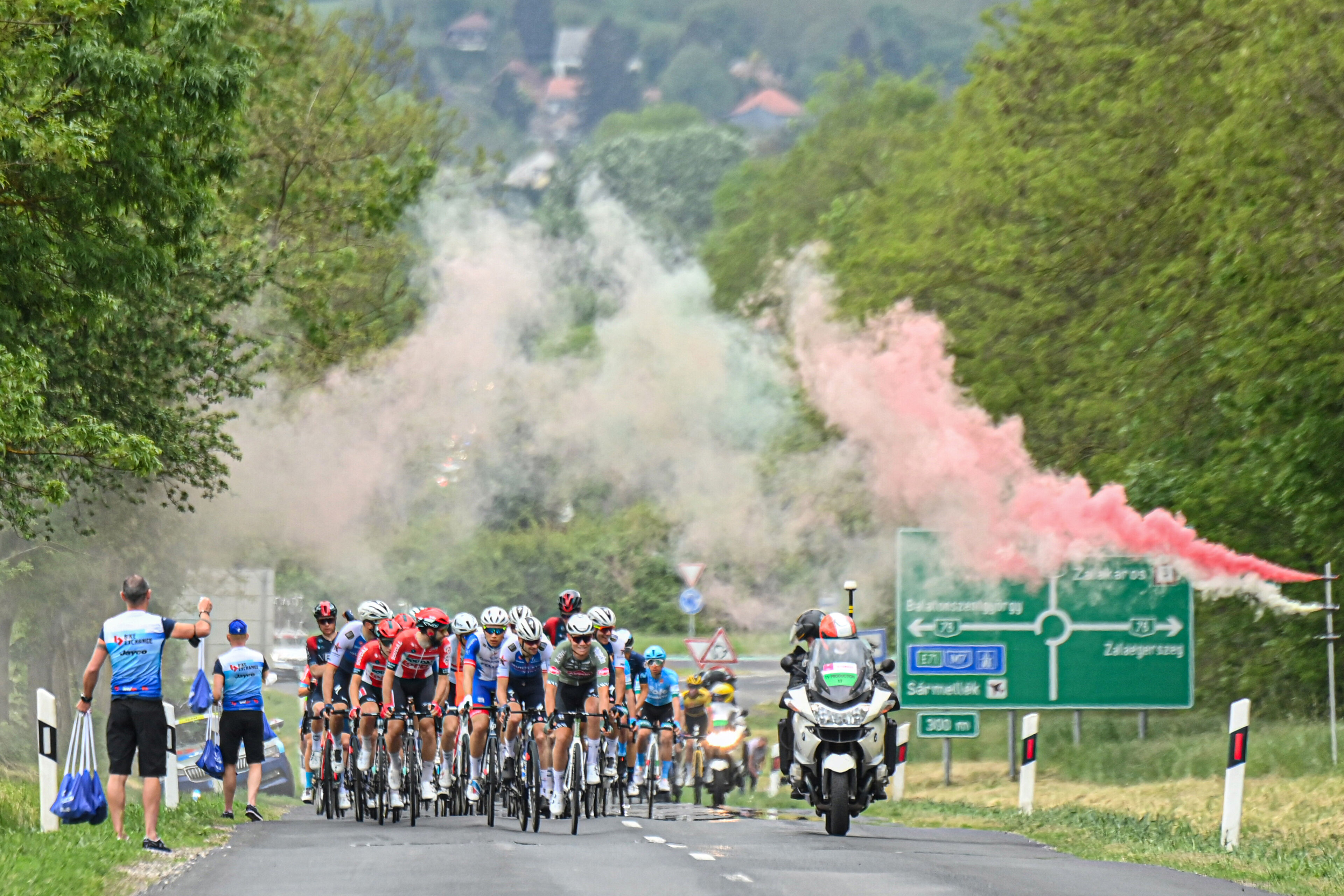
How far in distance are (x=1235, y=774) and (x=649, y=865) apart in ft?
19.0

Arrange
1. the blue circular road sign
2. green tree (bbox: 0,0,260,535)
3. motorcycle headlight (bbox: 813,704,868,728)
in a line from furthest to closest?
the blue circular road sign
green tree (bbox: 0,0,260,535)
motorcycle headlight (bbox: 813,704,868,728)

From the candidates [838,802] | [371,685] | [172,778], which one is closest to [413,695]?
[371,685]

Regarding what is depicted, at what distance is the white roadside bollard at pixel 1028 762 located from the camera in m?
23.0

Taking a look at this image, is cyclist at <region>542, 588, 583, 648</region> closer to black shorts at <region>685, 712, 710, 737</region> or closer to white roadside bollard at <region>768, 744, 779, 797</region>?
black shorts at <region>685, 712, 710, 737</region>

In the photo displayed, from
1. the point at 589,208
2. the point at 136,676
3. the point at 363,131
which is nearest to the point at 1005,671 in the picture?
the point at 136,676

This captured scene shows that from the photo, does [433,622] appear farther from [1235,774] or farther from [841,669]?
[1235,774]

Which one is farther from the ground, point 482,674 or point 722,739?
point 482,674

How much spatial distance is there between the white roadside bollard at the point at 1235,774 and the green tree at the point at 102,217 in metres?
10.9

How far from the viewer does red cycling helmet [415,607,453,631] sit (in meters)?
19.3

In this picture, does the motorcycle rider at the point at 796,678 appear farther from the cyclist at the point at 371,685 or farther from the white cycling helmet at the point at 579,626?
the cyclist at the point at 371,685

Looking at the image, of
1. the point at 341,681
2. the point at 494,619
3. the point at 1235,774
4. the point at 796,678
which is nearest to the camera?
the point at 1235,774

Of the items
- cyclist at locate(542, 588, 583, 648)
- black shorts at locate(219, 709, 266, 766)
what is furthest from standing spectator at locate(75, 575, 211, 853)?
black shorts at locate(219, 709, 266, 766)

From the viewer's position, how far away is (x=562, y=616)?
19594 millimetres

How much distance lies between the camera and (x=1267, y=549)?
30859mm
